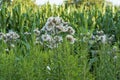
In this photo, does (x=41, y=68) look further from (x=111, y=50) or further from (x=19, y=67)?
(x=111, y=50)

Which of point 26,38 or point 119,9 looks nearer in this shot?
point 26,38

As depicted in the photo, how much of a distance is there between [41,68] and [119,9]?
643 cm

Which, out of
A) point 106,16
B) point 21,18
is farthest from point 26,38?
point 106,16

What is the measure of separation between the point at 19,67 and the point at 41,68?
21 cm

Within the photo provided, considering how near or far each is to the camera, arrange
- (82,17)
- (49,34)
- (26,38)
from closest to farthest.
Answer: (49,34) → (26,38) → (82,17)

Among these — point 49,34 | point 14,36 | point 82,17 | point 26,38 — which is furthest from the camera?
point 82,17

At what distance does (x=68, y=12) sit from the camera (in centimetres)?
993

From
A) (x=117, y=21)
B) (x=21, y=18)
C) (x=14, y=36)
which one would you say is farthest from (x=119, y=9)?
(x=14, y=36)

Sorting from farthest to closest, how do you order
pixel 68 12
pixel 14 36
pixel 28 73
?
pixel 68 12
pixel 14 36
pixel 28 73

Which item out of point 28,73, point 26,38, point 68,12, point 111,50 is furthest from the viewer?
point 68,12

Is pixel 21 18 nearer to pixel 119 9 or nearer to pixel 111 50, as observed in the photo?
pixel 119 9

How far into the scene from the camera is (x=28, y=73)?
3.63 m

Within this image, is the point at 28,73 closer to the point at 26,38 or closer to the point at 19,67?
the point at 19,67

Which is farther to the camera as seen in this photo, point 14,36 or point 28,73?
point 14,36
